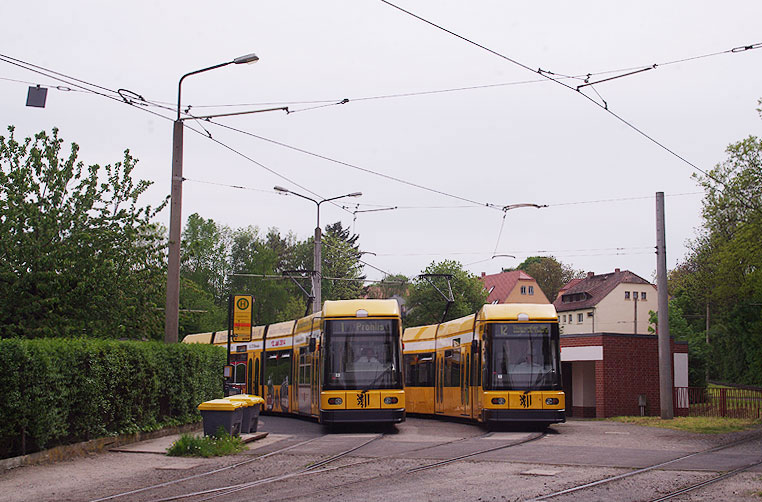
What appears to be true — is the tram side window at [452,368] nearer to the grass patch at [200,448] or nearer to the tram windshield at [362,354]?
the tram windshield at [362,354]

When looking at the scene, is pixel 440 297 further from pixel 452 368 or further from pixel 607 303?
pixel 452 368

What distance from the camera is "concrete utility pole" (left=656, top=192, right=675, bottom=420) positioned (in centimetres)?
2664

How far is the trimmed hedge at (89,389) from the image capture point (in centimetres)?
1357

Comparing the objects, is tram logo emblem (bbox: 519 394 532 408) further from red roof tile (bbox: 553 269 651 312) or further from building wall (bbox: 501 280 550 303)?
building wall (bbox: 501 280 550 303)

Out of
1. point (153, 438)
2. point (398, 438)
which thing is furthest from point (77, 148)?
point (398, 438)

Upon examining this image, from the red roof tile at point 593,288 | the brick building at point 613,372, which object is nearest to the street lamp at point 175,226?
the brick building at point 613,372

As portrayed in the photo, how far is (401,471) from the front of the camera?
13.1 m

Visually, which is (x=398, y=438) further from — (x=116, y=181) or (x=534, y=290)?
(x=534, y=290)

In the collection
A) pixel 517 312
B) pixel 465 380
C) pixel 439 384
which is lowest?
pixel 439 384

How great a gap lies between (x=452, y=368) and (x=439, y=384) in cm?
200

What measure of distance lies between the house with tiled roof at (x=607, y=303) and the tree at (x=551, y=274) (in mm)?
7383

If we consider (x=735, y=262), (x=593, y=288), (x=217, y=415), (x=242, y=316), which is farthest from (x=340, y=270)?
(x=217, y=415)

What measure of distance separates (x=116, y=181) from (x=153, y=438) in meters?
8.02

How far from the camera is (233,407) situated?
17281 millimetres
